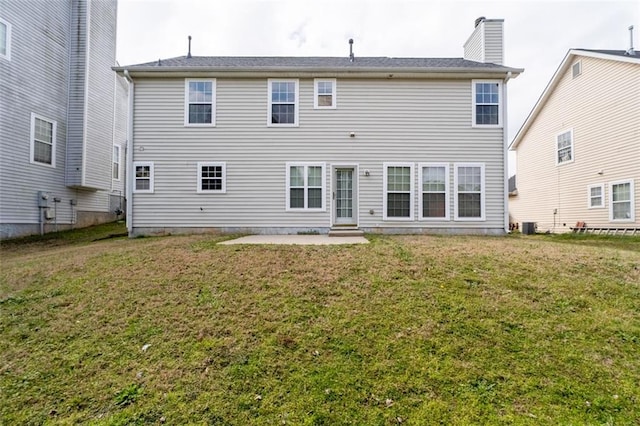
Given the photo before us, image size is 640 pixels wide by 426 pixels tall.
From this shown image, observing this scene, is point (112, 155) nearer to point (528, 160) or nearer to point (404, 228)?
point (404, 228)

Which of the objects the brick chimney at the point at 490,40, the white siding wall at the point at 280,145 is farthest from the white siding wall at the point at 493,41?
the white siding wall at the point at 280,145

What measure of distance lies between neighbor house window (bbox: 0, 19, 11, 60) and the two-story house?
21.5 metres

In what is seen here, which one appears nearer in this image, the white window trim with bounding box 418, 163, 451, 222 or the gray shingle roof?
the gray shingle roof

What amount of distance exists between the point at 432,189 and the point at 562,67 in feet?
32.9

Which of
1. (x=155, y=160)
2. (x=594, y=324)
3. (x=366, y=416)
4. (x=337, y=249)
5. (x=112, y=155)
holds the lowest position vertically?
(x=366, y=416)

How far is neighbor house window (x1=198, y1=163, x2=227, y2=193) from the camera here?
1017 cm

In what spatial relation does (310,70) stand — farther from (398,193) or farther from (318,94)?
(398,193)

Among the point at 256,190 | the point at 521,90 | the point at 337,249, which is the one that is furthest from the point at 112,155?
the point at 521,90

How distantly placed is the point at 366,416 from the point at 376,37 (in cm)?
1489

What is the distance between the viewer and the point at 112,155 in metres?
14.3

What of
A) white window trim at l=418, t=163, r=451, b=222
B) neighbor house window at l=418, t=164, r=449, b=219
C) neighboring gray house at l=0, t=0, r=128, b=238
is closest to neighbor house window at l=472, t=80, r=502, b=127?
white window trim at l=418, t=163, r=451, b=222

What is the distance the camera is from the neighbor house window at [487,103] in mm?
10172

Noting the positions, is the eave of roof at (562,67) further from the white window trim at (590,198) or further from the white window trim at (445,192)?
the white window trim at (445,192)

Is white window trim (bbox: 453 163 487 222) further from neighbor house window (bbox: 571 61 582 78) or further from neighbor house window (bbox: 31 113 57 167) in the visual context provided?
neighbor house window (bbox: 31 113 57 167)
